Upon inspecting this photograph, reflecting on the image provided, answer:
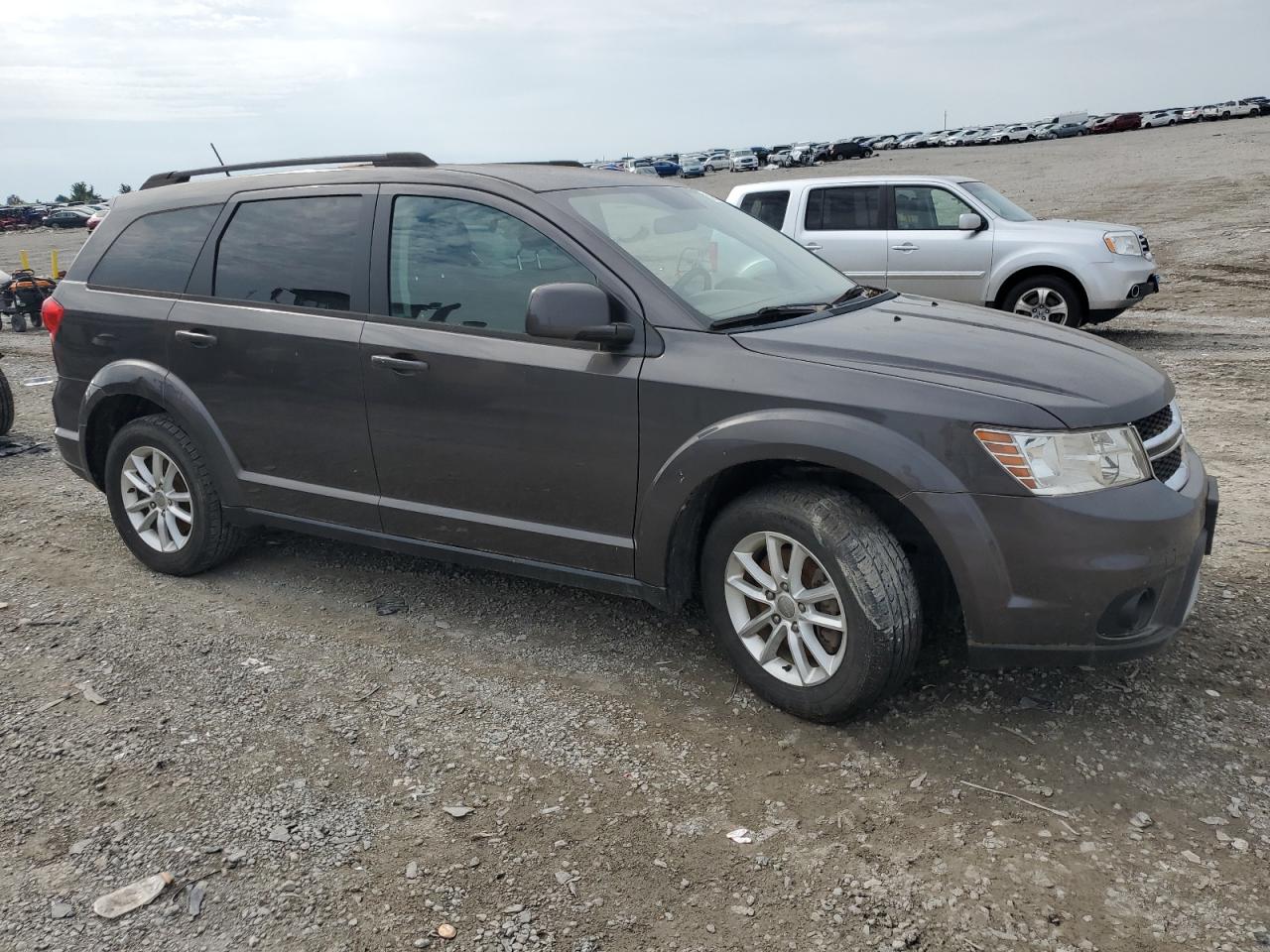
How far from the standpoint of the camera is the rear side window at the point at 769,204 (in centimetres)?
1158

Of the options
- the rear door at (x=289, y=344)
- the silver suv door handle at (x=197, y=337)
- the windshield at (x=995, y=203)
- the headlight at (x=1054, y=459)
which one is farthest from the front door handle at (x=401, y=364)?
the windshield at (x=995, y=203)

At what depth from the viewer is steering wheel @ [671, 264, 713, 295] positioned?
3.75 m

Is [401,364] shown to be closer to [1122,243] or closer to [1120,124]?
[1122,243]

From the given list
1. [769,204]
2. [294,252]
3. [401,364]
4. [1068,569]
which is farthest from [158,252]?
[769,204]

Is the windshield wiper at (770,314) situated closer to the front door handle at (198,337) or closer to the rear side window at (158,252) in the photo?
the front door handle at (198,337)

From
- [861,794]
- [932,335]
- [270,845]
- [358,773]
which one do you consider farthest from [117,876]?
[932,335]

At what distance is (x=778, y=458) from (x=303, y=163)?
107 inches

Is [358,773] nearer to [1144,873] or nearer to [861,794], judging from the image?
[861,794]

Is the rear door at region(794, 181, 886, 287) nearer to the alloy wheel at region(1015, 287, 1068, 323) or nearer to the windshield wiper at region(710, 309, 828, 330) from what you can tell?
the alloy wheel at region(1015, 287, 1068, 323)

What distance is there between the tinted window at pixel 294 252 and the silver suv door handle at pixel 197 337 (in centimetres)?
19

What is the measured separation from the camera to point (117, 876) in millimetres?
2873

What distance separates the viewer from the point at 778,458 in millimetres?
3369

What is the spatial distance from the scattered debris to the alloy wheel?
31.6 ft

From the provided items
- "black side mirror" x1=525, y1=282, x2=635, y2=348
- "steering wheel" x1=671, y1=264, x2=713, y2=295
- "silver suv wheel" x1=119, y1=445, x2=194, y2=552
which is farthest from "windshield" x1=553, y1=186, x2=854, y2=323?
"silver suv wheel" x1=119, y1=445, x2=194, y2=552
